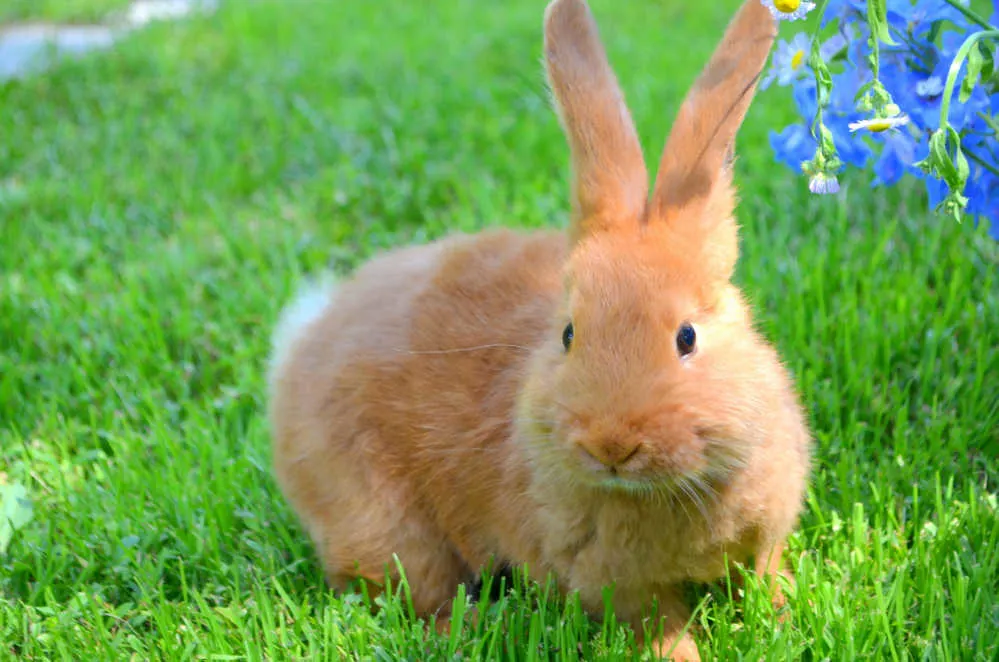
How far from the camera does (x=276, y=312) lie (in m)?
3.74

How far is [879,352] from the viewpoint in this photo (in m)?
3.10

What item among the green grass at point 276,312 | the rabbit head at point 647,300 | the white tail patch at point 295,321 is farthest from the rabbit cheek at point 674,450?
the white tail patch at point 295,321

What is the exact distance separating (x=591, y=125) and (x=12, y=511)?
1.75m

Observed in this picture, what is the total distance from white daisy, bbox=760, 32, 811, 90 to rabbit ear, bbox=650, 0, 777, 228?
222mm

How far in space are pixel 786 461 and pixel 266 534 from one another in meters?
1.27

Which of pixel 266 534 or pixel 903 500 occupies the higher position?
pixel 266 534

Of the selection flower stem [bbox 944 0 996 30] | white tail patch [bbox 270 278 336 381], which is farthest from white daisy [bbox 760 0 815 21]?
white tail patch [bbox 270 278 336 381]

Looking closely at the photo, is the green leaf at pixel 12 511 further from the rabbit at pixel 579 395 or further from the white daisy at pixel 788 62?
the white daisy at pixel 788 62

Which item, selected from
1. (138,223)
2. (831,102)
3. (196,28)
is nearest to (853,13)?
(831,102)

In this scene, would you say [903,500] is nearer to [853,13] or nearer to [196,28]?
[853,13]

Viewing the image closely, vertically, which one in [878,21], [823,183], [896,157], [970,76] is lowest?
[896,157]

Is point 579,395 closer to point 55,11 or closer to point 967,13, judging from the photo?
point 967,13

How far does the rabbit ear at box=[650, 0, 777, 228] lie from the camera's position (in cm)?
227

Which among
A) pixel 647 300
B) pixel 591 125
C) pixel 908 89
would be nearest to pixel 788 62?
pixel 908 89
